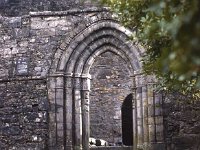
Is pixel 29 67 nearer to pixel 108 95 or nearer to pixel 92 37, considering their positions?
pixel 92 37

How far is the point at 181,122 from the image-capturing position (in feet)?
30.6

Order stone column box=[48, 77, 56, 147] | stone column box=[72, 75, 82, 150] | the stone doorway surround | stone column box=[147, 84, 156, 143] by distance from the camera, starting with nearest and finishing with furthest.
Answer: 1. stone column box=[147, 84, 156, 143]
2. the stone doorway surround
3. stone column box=[48, 77, 56, 147]
4. stone column box=[72, 75, 82, 150]

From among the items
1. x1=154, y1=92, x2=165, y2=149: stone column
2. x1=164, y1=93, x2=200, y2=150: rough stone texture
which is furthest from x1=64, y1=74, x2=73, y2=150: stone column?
x1=164, y1=93, x2=200, y2=150: rough stone texture

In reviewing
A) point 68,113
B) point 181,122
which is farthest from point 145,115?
point 68,113

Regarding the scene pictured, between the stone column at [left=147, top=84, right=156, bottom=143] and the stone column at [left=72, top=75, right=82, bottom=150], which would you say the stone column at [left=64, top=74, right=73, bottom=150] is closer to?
the stone column at [left=72, top=75, right=82, bottom=150]

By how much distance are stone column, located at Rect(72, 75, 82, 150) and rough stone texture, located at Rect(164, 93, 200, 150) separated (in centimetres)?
195

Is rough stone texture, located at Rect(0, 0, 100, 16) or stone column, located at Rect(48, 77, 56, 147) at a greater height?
rough stone texture, located at Rect(0, 0, 100, 16)

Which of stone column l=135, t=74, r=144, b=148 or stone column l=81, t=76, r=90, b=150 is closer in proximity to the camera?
stone column l=135, t=74, r=144, b=148

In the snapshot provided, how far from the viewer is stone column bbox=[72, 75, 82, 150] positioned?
9.72m

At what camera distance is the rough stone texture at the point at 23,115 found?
9.58m

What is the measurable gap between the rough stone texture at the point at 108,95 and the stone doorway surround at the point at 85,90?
563 cm

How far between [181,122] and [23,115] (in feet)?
11.6

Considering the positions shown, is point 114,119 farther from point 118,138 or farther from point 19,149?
point 19,149

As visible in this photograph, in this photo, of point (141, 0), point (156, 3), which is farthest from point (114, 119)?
point (156, 3)
